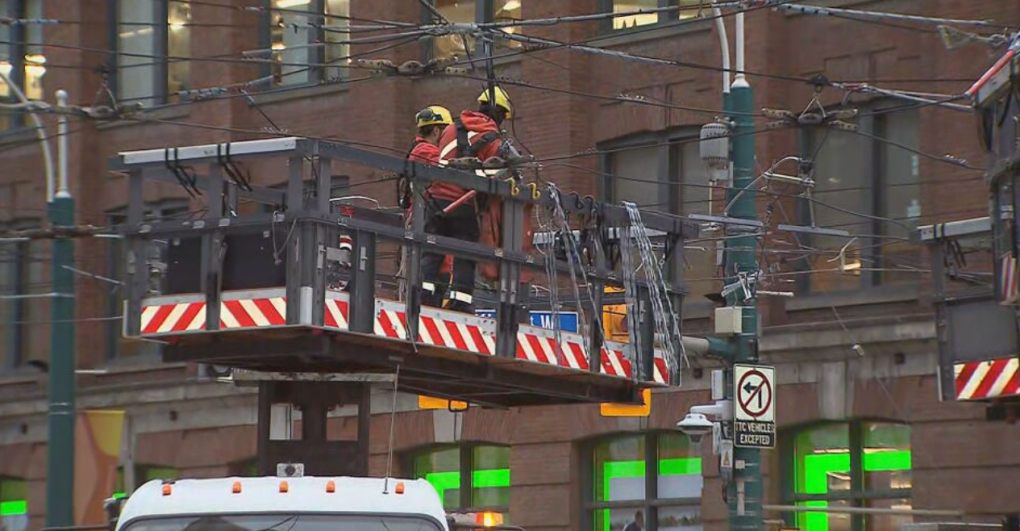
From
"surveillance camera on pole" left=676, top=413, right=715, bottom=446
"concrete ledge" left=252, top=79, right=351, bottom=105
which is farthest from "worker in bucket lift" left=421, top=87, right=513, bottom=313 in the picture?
"concrete ledge" left=252, top=79, right=351, bottom=105

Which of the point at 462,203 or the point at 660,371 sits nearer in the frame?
the point at 462,203

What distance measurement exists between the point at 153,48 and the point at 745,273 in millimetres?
17924

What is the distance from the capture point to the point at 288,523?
11.5 metres

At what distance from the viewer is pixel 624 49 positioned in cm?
2859

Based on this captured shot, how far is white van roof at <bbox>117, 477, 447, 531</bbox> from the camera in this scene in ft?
38.0

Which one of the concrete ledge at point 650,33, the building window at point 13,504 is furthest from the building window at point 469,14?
the building window at point 13,504

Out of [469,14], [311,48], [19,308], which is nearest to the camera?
A: [469,14]

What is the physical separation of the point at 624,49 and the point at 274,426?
14850 millimetres

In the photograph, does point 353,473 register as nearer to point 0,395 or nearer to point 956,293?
point 956,293

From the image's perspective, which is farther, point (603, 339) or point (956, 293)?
point (956, 293)

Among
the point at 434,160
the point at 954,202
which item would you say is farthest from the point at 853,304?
Result: the point at 434,160

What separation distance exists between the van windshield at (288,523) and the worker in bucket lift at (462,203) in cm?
281

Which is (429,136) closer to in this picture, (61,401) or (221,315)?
(221,315)

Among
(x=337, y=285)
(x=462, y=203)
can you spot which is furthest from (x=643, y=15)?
(x=337, y=285)
